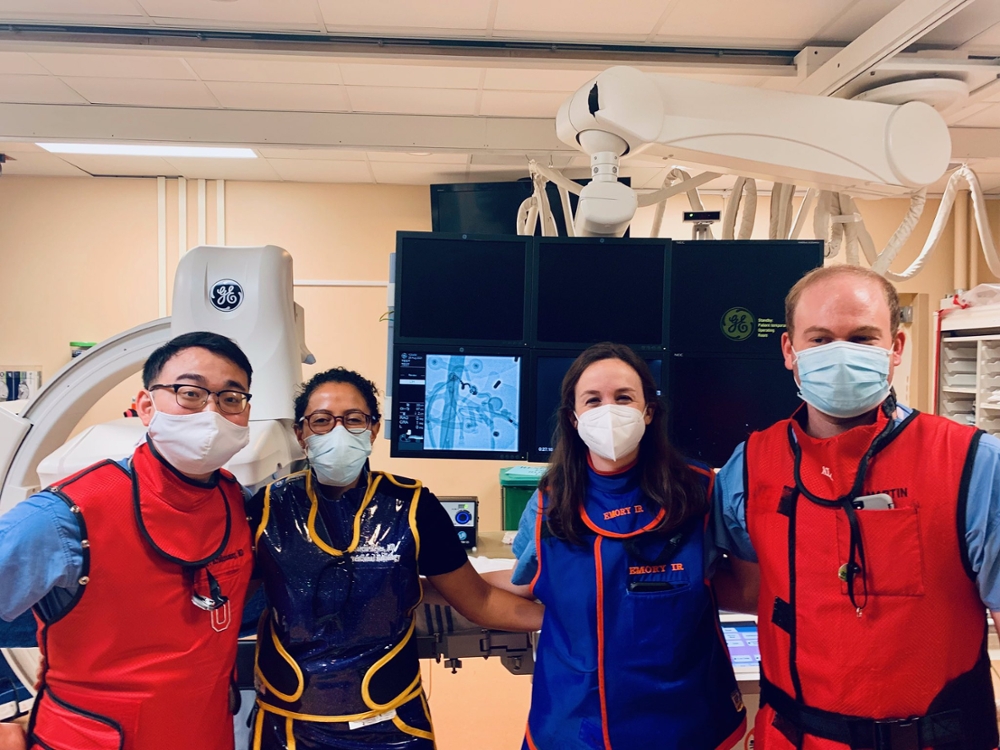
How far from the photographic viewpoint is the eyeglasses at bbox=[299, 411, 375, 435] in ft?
4.99

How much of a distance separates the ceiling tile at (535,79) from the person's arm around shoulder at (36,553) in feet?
9.46

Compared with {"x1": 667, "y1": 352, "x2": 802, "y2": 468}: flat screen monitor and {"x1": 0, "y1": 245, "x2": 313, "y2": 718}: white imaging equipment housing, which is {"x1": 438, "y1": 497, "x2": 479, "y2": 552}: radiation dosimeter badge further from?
{"x1": 667, "y1": 352, "x2": 802, "y2": 468}: flat screen monitor

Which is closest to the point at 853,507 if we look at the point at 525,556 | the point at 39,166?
the point at 525,556

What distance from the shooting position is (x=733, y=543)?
1428 millimetres

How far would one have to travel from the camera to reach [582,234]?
193cm

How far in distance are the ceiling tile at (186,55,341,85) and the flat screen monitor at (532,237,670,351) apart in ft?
6.69

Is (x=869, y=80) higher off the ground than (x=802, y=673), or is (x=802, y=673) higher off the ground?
(x=869, y=80)

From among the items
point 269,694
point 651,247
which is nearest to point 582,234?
point 651,247

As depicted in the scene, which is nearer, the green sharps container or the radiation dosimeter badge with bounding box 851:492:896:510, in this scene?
the radiation dosimeter badge with bounding box 851:492:896:510

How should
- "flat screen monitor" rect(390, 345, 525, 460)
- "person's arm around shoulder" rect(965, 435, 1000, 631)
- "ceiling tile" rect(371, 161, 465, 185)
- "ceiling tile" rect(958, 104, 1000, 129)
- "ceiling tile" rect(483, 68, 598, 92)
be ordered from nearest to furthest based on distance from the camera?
1. "person's arm around shoulder" rect(965, 435, 1000, 631)
2. "flat screen monitor" rect(390, 345, 525, 460)
3. "ceiling tile" rect(483, 68, 598, 92)
4. "ceiling tile" rect(958, 104, 1000, 129)
5. "ceiling tile" rect(371, 161, 465, 185)

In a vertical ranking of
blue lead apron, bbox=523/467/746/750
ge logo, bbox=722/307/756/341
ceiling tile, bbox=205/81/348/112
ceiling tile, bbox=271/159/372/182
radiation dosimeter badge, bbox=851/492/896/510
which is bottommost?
blue lead apron, bbox=523/467/746/750

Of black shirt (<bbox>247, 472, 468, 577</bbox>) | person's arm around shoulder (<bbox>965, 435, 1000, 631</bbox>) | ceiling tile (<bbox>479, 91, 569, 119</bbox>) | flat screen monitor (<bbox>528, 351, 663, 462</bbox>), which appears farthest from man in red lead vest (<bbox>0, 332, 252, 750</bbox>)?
ceiling tile (<bbox>479, 91, 569, 119</bbox>)

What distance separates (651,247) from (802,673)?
1216 mm

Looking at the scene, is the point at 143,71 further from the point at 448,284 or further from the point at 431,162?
the point at 448,284
